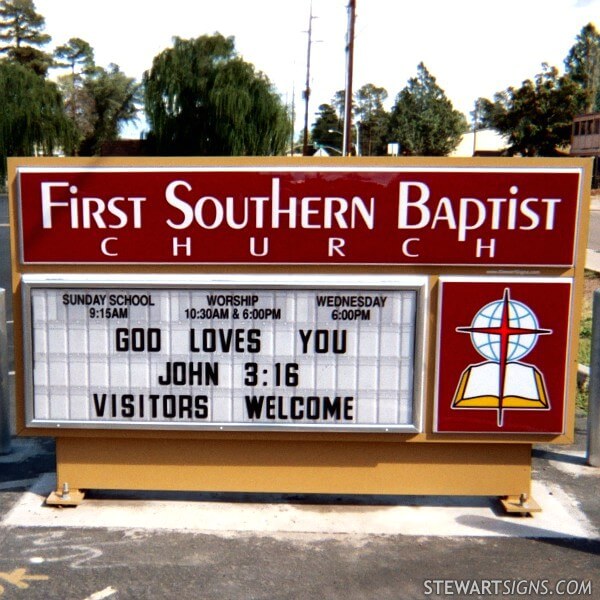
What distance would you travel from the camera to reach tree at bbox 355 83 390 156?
404 feet

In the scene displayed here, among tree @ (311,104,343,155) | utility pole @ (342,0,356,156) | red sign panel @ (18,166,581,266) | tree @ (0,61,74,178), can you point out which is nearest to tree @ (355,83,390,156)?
tree @ (311,104,343,155)

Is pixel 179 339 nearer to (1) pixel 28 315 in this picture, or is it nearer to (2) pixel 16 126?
(1) pixel 28 315

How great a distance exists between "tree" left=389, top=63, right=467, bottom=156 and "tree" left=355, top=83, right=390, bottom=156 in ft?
20.0

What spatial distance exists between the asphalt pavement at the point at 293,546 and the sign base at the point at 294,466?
0.16m

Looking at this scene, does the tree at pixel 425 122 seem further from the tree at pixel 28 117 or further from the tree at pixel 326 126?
the tree at pixel 28 117

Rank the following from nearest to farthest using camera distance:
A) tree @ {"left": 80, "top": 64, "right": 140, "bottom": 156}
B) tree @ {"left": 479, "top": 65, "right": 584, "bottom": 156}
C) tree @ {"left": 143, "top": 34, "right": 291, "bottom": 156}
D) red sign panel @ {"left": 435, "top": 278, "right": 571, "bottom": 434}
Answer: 1. red sign panel @ {"left": 435, "top": 278, "right": 571, "bottom": 434}
2. tree @ {"left": 143, "top": 34, "right": 291, "bottom": 156}
3. tree @ {"left": 479, "top": 65, "right": 584, "bottom": 156}
4. tree @ {"left": 80, "top": 64, "right": 140, "bottom": 156}

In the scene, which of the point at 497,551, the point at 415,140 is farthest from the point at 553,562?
the point at 415,140

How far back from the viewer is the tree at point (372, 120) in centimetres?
12319

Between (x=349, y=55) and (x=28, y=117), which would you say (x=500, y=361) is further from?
(x=28, y=117)

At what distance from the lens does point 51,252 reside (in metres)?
4.98

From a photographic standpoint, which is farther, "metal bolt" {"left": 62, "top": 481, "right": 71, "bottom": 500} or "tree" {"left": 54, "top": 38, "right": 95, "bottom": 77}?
"tree" {"left": 54, "top": 38, "right": 95, "bottom": 77}

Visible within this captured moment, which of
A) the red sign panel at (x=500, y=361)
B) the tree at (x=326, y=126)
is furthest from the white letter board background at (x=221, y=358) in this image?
the tree at (x=326, y=126)

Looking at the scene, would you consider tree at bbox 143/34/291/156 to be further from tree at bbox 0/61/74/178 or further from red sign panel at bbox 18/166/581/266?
red sign panel at bbox 18/166/581/266

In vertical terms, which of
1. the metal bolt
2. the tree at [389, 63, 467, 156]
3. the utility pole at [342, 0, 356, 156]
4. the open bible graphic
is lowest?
the metal bolt
